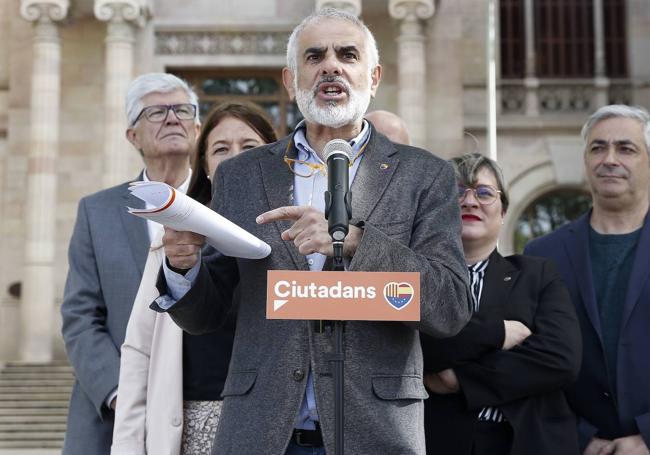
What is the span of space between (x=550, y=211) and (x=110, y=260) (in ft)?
62.9

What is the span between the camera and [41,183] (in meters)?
21.1

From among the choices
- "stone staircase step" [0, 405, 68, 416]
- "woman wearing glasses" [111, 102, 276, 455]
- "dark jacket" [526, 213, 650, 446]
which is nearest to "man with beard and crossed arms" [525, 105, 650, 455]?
"dark jacket" [526, 213, 650, 446]

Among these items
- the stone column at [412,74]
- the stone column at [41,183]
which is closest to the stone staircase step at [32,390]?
the stone column at [41,183]

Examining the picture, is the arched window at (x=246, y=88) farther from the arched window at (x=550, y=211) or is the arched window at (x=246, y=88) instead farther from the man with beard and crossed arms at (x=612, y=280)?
the man with beard and crossed arms at (x=612, y=280)

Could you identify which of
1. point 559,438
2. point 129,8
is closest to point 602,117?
point 559,438

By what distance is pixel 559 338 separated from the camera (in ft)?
14.2

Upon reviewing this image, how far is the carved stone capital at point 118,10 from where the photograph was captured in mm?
20641

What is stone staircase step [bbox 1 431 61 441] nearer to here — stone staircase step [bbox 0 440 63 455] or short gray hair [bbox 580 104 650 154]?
stone staircase step [bbox 0 440 63 455]

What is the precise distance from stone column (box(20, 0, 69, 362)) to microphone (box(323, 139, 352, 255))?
1827 centimetres

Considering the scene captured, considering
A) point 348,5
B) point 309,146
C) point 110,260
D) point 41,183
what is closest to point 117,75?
point 41,183

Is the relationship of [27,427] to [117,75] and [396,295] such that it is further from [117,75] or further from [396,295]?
[396,295]

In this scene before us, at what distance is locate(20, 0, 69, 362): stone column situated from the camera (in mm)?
20531

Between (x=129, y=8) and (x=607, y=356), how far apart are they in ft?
56.8

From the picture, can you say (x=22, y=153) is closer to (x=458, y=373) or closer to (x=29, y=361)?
(x=29, y=361)
